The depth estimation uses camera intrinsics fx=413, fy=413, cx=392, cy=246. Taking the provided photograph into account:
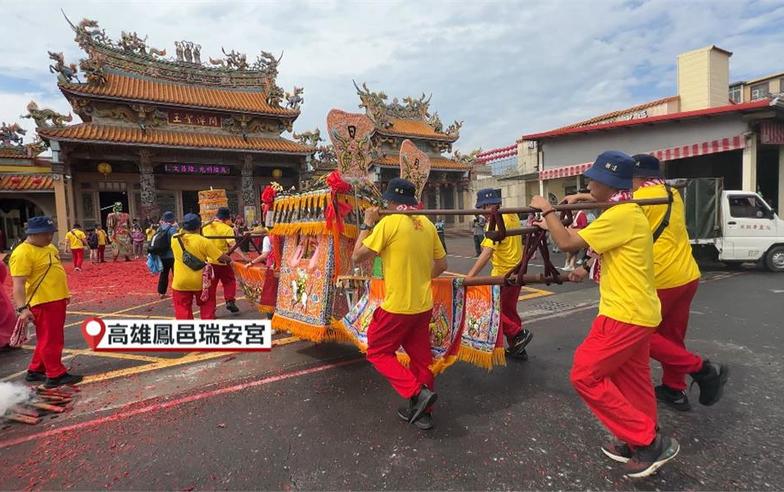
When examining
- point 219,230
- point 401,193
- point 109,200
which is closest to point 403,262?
point 401,193

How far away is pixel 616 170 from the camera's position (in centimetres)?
226

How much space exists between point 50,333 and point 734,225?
38.5 ft

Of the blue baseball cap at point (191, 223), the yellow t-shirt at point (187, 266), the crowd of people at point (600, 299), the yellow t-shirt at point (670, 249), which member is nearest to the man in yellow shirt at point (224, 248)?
the blue baseball cap at point (191, 223)

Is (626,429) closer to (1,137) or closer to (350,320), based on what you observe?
(350,320)

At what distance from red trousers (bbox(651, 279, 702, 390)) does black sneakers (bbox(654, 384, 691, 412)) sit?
0.04m

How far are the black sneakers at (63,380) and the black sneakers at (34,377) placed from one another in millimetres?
231

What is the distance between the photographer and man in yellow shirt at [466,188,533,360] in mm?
3865

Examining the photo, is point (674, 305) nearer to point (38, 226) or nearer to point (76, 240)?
point (38, 226)

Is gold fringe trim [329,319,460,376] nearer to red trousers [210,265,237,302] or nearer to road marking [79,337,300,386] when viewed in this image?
road marking [79,337,300,386]

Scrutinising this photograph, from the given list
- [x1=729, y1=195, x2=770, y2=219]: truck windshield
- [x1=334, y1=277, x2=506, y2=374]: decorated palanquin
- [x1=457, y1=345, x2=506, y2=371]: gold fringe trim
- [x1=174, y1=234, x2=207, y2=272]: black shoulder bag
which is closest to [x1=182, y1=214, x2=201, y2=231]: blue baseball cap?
[x1=174, y1=234, x2=207, y2=272]: black shoulder bag

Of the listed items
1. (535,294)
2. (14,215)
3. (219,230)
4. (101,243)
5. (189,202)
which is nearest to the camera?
(219,230)

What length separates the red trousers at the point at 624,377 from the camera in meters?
2.15

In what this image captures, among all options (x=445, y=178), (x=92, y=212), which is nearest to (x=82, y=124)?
(x=92, y=212)

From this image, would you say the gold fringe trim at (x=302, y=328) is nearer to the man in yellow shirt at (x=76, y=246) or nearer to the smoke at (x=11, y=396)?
the smoke at (x=11, y=396)
